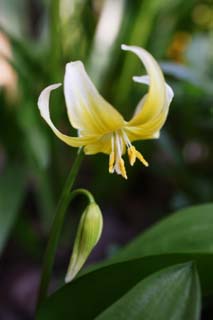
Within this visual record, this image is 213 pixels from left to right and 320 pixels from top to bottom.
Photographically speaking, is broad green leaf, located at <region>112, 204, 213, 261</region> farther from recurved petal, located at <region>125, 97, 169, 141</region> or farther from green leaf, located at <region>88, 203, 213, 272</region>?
recurved petal, located at <region>125, 97, 169, 141</region>

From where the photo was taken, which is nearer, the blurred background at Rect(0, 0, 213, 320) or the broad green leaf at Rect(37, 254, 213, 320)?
the broad green leaf at Rect(37, 254, 213, 320)

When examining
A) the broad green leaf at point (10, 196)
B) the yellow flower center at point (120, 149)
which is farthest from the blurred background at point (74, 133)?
the yellow flower center at point (120, 149)

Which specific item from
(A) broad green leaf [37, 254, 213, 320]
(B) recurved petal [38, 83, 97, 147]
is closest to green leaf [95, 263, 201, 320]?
(A) broad green leaf [37, 254, 213, 320]

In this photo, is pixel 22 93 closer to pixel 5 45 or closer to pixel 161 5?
pixel 161 5

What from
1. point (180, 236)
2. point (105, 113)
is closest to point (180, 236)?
point (180, 236)

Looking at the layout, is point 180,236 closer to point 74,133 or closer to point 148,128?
point 148,128

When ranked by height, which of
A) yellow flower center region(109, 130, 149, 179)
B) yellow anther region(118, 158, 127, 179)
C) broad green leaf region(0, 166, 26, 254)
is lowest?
broad green leaf region(0, 166, 26, 254)

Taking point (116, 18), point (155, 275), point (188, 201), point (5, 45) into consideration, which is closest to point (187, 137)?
point (188, 201)

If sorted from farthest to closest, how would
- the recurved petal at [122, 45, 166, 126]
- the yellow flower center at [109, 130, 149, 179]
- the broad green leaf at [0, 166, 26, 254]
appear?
the broad green leaf at [0, 166, 26, 254] < the yellow flower center at [109, 130, 149, 179] < the recurved petal at [122, 45, 166, 126]
